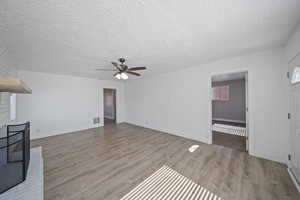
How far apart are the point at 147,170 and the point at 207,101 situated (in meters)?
2.55

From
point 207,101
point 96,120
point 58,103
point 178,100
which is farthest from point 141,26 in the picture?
point 96,120

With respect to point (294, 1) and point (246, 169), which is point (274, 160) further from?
point (294, 1)

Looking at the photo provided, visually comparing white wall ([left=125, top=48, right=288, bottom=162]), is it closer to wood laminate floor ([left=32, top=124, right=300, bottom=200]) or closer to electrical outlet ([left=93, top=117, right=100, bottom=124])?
wood laminate floor ([left=32, top=124, right=300, bottom=200])

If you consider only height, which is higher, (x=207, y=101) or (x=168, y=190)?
(x=207, y=101)

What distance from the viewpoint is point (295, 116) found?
1.84 metres

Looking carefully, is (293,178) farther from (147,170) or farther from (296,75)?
(147,170)

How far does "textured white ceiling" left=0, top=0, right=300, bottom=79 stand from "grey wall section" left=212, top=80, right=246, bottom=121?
458 centimetres

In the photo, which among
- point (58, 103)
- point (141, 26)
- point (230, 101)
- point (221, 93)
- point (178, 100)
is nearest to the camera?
point (141, 26)

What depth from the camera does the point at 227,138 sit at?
368 cm

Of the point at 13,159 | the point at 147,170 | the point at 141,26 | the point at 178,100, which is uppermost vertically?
the point at 141,26

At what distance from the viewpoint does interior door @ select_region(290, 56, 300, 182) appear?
175 cm

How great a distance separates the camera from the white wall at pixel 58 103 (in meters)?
3.79

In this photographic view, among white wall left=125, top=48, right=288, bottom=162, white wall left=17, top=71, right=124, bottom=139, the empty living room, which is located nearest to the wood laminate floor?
the empty living room

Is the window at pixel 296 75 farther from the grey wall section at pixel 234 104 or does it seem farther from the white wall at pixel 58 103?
the white wall at pixel 58 103
